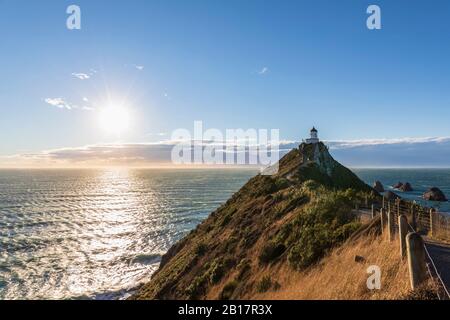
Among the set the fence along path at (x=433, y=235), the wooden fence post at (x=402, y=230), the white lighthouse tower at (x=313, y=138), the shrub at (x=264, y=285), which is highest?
the white lighthouse tower at (x=313, y=138)

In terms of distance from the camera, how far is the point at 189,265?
23797mm

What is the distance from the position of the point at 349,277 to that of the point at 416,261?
133 inches

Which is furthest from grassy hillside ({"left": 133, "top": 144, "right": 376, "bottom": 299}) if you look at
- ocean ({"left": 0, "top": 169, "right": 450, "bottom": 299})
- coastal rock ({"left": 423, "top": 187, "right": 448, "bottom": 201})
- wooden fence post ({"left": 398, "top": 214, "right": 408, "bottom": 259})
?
coastal rock ({"left": 423, "top": 187, "right": 448, "bottom": 201})

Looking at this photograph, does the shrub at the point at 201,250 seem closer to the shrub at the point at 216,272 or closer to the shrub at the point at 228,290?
the shrub at the point at 216,272

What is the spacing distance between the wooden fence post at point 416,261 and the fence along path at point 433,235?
169mm

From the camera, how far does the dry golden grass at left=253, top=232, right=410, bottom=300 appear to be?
8.95 m

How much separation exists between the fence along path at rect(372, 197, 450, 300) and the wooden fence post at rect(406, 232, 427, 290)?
6.7 inches

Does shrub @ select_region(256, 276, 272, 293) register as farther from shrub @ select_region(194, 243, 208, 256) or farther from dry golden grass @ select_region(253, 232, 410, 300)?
shrub @ select_region(194, 243, 208, 256)

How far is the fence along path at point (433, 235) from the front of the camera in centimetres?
822

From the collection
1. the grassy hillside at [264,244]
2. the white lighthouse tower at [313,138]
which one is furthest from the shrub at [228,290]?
the white lighthouse tower at [313,138]

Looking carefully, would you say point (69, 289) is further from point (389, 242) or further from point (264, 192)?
point (389, 242)
